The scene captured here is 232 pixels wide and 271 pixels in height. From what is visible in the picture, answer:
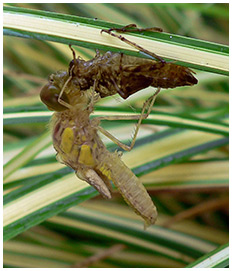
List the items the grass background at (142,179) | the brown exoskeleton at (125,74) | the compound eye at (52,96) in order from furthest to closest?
the grass background at (142,179), the compound eye at (52,96), the brown exoskeleton at (125,74)

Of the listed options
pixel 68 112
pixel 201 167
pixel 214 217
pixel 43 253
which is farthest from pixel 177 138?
pixel 43 253

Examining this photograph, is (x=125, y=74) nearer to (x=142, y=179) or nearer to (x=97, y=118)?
(x=97, y=118)

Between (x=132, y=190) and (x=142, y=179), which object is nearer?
(x=132, y=190)

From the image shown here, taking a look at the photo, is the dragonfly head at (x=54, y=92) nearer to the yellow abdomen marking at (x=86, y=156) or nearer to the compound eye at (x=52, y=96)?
the compound eye at (x=52, y=96)

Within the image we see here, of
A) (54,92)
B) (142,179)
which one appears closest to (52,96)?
(54,92)

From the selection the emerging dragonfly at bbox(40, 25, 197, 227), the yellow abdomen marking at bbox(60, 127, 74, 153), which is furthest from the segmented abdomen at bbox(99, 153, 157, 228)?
the yellow abdomen marking at bbox(60, 127, 74, 153)

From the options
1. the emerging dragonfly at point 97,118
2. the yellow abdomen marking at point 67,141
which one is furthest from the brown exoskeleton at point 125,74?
the yellow abdomen marking at point 67,141

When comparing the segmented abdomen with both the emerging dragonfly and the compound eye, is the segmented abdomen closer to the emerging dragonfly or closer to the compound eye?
the emerging dragonfly

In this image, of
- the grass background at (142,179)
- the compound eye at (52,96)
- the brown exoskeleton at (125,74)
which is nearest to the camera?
the brown exoskeleton at (125,74)
